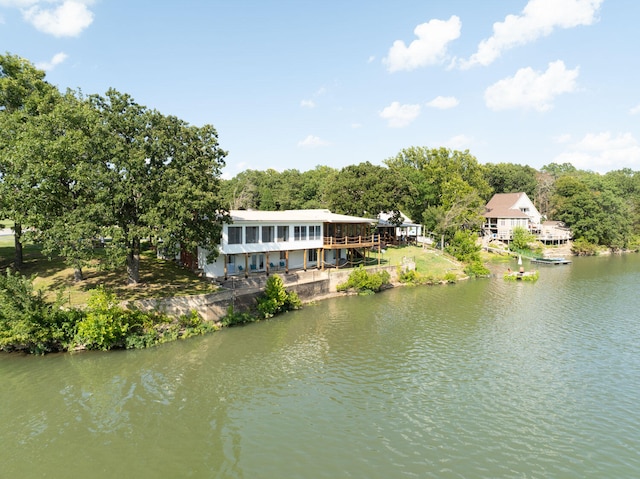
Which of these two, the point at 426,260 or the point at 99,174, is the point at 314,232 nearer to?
the point at 426,260

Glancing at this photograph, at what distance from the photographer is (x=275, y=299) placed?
2969cm

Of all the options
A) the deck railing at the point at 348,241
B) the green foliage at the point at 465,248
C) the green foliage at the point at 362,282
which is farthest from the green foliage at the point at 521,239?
the green foliage at the point at 362,282

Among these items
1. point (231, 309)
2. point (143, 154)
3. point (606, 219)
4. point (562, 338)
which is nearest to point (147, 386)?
point (231, 309)

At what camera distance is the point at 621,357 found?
21.5 meters

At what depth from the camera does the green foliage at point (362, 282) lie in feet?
124

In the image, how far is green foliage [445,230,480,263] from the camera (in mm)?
51250

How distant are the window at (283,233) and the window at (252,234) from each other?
8.43 ft

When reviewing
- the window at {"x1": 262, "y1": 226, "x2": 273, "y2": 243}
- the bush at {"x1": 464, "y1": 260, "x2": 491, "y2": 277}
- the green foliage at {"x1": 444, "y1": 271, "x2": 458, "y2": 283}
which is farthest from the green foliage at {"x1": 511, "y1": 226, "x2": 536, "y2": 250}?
the window at {"x1": 262, "y1": 226, "x2": 273, "y2": 243}

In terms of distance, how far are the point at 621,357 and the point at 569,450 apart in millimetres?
11256

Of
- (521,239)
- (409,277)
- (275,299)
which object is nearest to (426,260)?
(409,277)

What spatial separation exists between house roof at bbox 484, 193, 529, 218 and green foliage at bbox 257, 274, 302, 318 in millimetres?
56364

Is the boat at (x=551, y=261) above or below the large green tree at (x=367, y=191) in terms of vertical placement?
below

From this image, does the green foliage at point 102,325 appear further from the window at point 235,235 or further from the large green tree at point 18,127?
the window at point 235,235

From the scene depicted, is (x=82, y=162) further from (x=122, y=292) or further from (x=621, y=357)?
(x=621, y=357)
